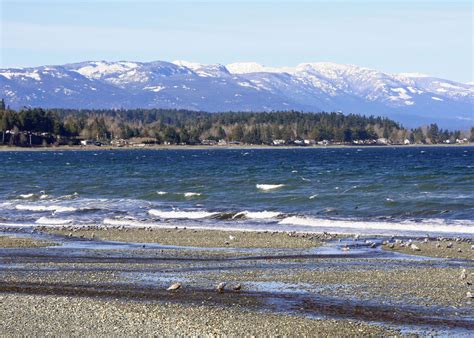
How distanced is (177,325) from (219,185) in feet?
162

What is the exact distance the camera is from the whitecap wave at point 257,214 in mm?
44781

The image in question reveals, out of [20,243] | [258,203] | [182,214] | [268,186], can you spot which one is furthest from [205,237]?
[268,186]

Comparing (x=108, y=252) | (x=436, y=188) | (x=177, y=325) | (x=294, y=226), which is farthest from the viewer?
(x=436, y=188)

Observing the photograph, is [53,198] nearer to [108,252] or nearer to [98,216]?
[98,216]

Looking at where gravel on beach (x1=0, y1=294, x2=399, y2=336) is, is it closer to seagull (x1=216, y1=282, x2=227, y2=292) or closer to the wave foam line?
seagull (x1=216, y1=282, x2=227, y2=292)

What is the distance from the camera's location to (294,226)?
40.4m

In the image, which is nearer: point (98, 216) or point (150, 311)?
point (150, 311)

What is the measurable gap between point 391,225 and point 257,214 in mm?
8680

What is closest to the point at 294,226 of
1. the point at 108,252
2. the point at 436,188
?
the point at 108,252

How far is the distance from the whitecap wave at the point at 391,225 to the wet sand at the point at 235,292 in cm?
752

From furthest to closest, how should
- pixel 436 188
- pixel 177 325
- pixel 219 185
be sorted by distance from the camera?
pixel 219 185, pixel 436 188, pixel 177 325

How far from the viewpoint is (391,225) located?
128 feet

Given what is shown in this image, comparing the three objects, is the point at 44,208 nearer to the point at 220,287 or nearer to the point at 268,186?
the point at 268,186

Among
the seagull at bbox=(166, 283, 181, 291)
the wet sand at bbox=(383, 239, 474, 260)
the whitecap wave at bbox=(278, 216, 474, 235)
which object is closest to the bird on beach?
the seagull at bbox=(166, 283, 181, 291)
